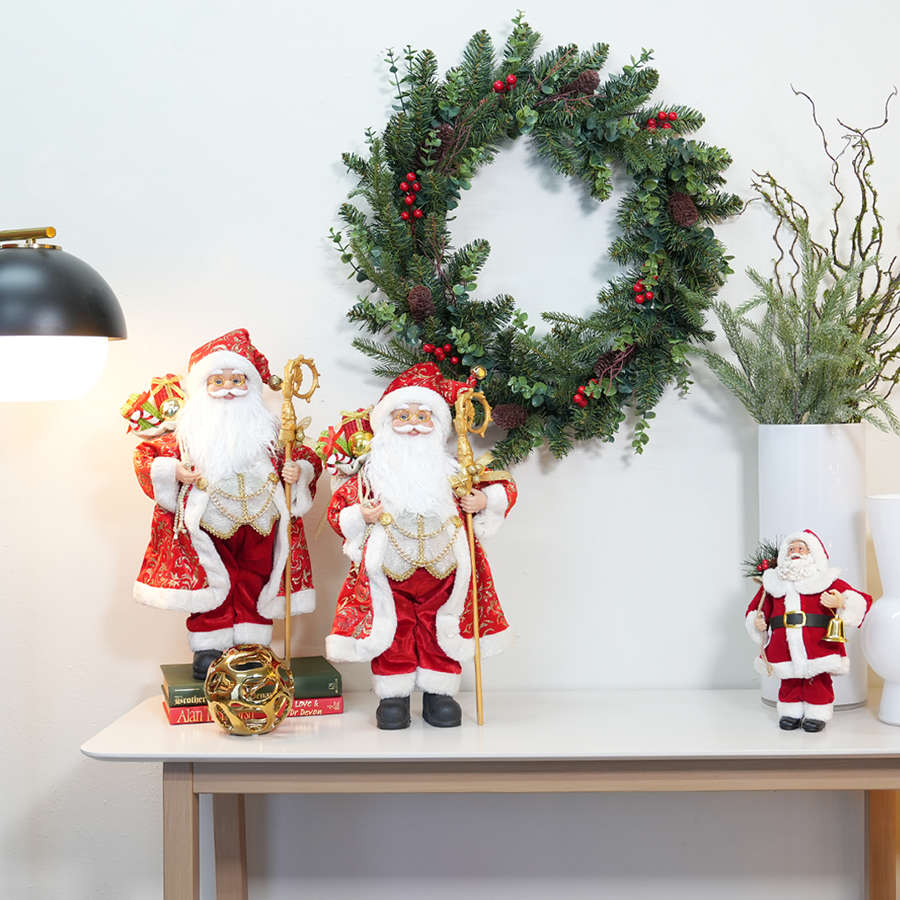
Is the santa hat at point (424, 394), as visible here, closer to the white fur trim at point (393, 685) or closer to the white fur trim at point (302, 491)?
the white fur trim at point (302, 491)

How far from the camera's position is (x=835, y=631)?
4.56 ft

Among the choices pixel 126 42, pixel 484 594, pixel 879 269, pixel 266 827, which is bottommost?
pixel 266 827

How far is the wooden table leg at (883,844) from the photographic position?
1.62m

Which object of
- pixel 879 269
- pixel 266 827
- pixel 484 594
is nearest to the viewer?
pixel 484 594

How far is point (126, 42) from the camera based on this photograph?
5.59 ft

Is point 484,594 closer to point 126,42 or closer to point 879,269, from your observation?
point 879,269

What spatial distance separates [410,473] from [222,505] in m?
0.31

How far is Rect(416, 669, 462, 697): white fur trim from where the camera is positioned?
1.44 metres

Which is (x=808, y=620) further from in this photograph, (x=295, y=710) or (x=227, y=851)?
(x=227, y=851)

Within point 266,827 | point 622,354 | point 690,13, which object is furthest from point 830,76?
point 266,827

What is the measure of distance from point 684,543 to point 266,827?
0.94 metres

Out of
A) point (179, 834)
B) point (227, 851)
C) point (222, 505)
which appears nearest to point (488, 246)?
point (222, 505)

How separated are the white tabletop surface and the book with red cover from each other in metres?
0.01

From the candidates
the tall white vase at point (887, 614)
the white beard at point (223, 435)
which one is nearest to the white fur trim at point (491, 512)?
the white beard at point (223, 435)
